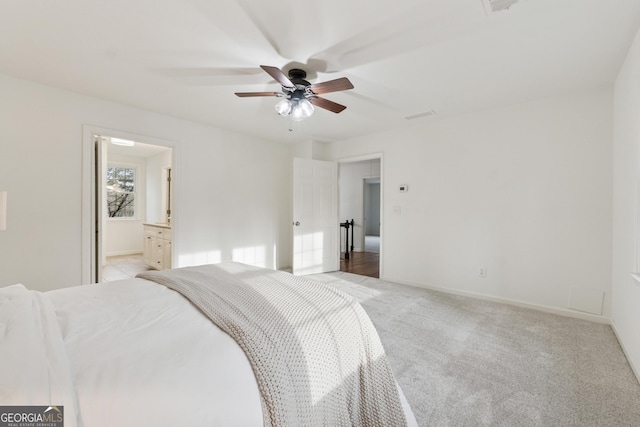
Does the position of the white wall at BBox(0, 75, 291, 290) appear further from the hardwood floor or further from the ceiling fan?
the hardwood floor

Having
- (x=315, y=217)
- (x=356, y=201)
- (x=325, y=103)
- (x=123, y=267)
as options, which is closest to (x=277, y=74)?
(x=325, y=103)

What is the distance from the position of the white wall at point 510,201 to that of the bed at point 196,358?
106 inches

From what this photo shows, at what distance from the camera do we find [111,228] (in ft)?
20.6

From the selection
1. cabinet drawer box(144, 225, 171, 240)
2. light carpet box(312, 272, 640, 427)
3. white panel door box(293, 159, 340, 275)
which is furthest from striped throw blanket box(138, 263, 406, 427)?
cabinet drawer box(144, 225, 171, 240)

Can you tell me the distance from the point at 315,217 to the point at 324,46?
9.96ft

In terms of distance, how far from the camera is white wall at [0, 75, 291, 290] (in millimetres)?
2627

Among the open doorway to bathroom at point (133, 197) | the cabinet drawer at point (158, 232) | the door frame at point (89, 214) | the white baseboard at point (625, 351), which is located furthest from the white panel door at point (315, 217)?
the white baseboard at point (625, 351)

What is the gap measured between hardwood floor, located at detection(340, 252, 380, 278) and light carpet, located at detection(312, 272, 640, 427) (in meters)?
1.75

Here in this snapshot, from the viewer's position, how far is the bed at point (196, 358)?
2.41ft

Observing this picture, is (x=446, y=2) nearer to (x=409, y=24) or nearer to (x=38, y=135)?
(x=409, y=24)

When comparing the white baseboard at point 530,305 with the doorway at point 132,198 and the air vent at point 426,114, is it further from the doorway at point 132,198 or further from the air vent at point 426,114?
the doorway at point 132,198

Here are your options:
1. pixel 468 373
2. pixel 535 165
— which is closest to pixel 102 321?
pixel 468 373

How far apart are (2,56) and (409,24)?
3.37 m

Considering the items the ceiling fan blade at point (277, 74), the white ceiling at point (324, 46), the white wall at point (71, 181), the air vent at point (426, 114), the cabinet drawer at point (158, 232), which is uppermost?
the air vent at point (426, 114)
